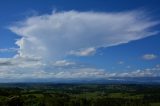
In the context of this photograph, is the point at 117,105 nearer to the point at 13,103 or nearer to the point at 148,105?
the point at 148,105

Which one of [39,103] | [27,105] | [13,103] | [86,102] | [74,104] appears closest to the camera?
[13,103]

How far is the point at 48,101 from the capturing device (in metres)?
140

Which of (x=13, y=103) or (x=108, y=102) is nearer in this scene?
(x=13, y=103)

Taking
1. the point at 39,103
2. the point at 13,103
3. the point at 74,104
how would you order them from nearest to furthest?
1. the point at 13,103
2. the point at 39,103
3. the point at 74,104

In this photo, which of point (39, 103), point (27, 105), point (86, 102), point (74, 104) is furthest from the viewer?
point (86, 102)

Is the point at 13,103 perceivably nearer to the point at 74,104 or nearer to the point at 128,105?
the point at 74,104

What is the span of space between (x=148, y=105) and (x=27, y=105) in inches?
2859

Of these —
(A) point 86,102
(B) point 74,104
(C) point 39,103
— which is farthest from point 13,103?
(A) point 86,102

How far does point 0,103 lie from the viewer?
96.4 m

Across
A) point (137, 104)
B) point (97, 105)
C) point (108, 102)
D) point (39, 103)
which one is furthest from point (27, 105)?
point (137, 104)

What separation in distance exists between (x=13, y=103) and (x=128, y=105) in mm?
82691

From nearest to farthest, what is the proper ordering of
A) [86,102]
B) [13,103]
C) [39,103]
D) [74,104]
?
[13,103] → [39,103] → [74,104] → [86,102]

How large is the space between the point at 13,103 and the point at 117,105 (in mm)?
77419

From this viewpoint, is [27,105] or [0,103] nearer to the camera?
[0,103]
